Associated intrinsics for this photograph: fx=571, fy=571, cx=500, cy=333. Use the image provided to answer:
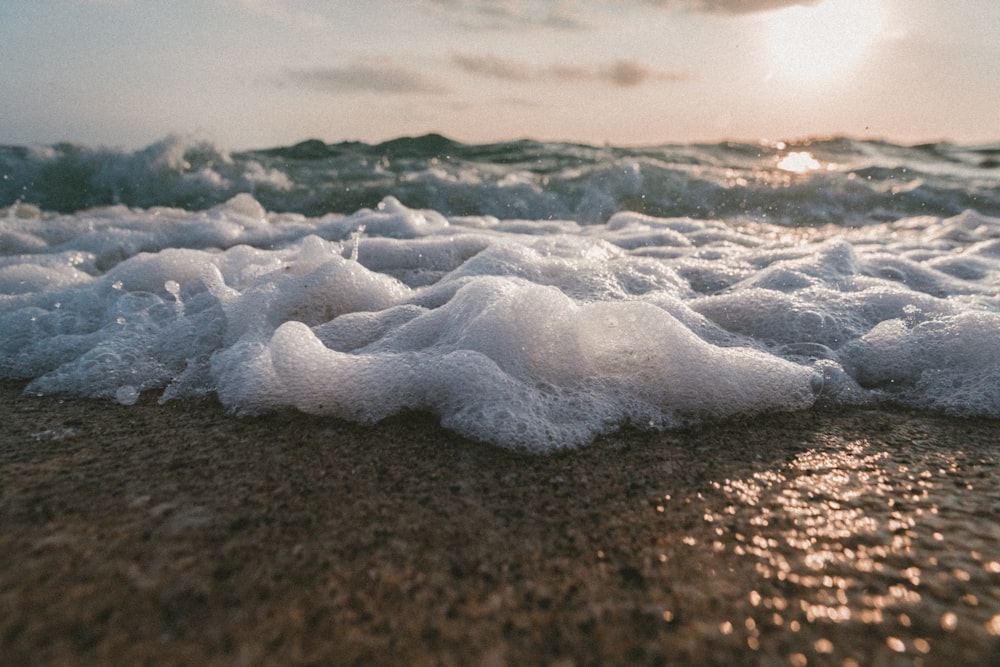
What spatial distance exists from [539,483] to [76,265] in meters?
3.33

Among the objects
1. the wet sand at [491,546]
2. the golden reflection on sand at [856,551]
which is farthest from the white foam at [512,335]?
the golden reflection on sand at [856,551]

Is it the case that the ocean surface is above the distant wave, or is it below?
above

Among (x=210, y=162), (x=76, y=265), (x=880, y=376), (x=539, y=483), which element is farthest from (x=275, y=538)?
(x=210, y=162)

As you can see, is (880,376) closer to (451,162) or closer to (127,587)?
(127,587)

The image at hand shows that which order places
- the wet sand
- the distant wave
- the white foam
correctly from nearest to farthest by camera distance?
the wet sand < the white foam < the distant wave

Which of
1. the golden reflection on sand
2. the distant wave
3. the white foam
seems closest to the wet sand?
the golden reflection on sand

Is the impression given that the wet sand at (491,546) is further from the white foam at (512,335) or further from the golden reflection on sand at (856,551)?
the white foam at (512,335)

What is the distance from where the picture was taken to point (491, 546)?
0.95 meters

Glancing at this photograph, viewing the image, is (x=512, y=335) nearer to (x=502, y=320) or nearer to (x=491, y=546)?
(x=502, y=320)

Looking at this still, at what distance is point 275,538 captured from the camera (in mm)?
958

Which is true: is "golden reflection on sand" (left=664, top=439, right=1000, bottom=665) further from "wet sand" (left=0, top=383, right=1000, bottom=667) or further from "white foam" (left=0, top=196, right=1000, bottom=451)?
"white foam" (left=0, top=196, right=1000, bottom=451)

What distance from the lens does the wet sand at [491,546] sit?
0.75 meters

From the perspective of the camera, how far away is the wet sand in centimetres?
75

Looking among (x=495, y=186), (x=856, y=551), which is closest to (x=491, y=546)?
(x=856, y=551)
